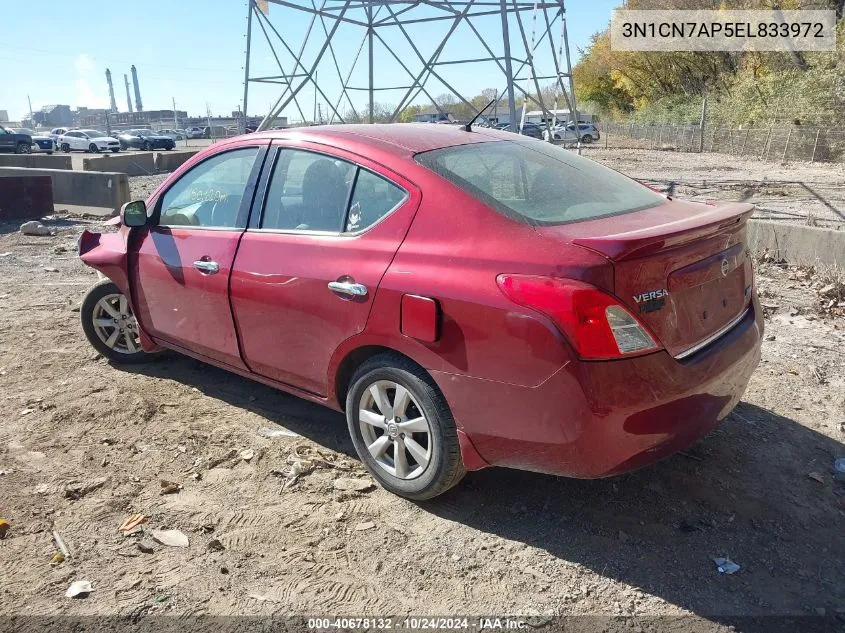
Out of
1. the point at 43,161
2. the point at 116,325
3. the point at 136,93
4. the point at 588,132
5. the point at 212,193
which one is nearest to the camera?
the point at 212,193

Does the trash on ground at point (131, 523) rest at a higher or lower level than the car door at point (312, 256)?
lower

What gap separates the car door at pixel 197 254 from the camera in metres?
3.80

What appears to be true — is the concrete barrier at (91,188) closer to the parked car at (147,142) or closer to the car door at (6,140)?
the car door at (6,140)

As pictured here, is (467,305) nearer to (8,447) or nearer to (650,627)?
(650,627)

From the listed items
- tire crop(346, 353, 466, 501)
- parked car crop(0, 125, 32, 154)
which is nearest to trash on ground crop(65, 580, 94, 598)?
tire crop(346, 353, 466, 501)

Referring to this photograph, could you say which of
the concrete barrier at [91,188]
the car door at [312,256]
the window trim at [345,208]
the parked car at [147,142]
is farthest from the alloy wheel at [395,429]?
the parked car at [147,142]

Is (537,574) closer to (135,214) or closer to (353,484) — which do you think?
(353,484)

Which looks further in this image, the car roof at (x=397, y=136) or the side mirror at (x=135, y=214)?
the side mirror at (x=135, y=214)

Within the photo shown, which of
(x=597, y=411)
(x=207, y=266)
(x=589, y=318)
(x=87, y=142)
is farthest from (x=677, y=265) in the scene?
(x=87, y=142)

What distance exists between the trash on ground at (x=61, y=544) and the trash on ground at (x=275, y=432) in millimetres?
1169

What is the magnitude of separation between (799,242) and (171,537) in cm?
635

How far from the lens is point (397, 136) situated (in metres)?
3.49

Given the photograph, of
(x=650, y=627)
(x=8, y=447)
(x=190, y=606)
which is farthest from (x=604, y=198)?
(x=8, y=447)

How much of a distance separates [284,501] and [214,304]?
4.08 ft
